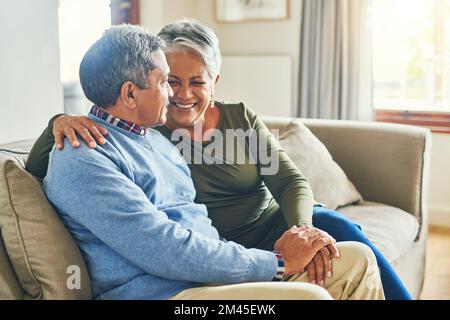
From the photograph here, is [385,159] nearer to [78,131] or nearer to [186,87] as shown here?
[186,87]

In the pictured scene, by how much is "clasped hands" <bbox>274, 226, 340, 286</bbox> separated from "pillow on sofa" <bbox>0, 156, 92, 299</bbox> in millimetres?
494

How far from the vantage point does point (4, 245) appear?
1.49m

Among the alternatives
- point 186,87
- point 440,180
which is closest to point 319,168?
point 186,87

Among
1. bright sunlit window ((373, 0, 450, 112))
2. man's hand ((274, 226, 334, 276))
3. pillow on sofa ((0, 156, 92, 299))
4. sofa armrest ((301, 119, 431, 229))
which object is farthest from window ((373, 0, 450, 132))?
pillow on sofa ((0, 156, 92, 299))

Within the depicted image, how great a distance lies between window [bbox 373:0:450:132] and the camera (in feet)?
13.2

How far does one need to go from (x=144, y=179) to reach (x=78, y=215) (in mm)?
191

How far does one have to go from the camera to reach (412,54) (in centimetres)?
413

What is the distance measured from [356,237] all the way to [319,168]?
2.50ft

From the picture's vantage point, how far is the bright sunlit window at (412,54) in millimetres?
4008

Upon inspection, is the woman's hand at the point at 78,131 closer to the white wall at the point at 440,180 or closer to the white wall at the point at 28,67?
the white wall at the point at 28,67

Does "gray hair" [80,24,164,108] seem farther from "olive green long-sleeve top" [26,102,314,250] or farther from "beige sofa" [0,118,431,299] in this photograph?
"olive green long-sleeve top" [26,102,314,250]

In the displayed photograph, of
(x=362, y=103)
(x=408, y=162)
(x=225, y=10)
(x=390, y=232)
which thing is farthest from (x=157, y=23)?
(x=390, y=232)

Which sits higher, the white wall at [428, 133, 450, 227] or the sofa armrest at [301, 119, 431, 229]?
the sofa armrest at [301, 119, 431, 229]

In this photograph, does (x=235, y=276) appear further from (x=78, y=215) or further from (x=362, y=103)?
(x=362, y=103)
